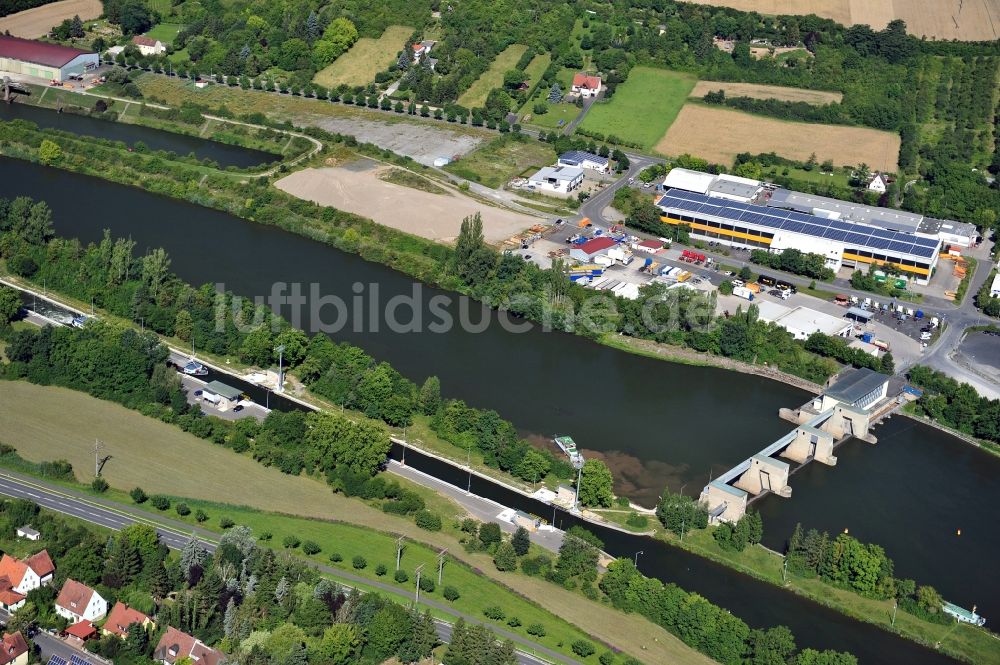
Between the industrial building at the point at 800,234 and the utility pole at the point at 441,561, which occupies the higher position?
the industrial building at the point at 800,234

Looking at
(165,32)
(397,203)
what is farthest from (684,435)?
(165,32)

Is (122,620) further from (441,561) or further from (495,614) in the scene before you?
(495,614)

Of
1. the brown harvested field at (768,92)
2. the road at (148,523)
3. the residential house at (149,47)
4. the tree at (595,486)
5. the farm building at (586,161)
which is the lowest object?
the road at (148,523)

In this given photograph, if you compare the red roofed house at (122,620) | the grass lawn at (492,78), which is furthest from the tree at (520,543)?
the grass lawn at (492,78)

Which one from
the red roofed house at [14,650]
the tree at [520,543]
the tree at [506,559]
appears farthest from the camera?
the tree at [520,543]

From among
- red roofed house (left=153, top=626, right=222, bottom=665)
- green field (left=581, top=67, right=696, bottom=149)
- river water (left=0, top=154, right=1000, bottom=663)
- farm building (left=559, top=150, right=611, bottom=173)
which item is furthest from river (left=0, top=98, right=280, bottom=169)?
red roofed house (left=153, top=626, right=222, bottom=665)

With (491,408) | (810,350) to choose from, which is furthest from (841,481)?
(491,408)

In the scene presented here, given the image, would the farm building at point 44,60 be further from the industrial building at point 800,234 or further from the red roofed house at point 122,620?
the red roofed house at point 122,620
